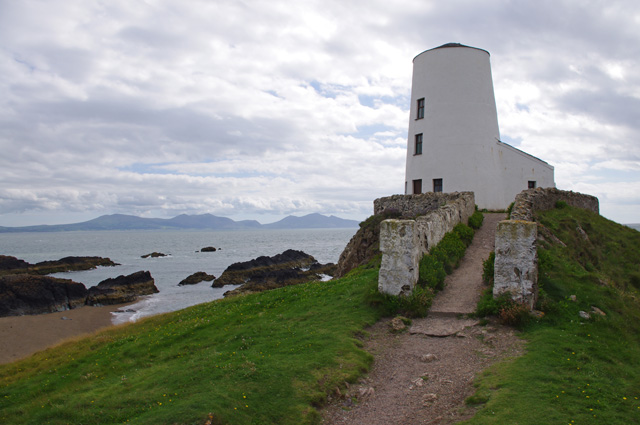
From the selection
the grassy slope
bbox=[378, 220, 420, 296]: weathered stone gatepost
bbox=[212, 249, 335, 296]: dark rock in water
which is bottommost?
bbox=[212, 249, 335, 296]: dark rock in water

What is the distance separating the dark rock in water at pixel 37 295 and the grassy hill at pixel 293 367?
901 inches

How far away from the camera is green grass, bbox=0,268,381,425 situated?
8609 mm

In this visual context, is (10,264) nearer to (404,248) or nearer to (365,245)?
(365,245)

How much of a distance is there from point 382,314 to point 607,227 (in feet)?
69.6

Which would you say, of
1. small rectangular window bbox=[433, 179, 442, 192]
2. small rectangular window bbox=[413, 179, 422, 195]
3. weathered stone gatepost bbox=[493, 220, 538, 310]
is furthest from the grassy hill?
small rectangular window bbox=[413, 179, 422, 195]

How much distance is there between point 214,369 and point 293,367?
193 cm

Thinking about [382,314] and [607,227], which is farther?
[607,227]

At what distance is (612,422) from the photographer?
721 centimetres

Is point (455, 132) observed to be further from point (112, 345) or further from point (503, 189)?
point (112, 345)

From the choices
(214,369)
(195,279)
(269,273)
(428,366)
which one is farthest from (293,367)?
(195,279)

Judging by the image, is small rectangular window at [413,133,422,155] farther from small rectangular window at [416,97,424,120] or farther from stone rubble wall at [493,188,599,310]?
stone rubble wall at [493,188,599,310]

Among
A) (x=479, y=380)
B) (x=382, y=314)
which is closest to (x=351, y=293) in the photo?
(x=382, y=314)

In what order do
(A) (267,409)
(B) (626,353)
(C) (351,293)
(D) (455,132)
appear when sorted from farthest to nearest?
(D) (455,132)
(C) (351,293)
(B) (626,353)
(A) (267,409)

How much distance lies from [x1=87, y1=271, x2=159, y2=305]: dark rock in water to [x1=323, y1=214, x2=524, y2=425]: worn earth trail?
3616 centimetres
